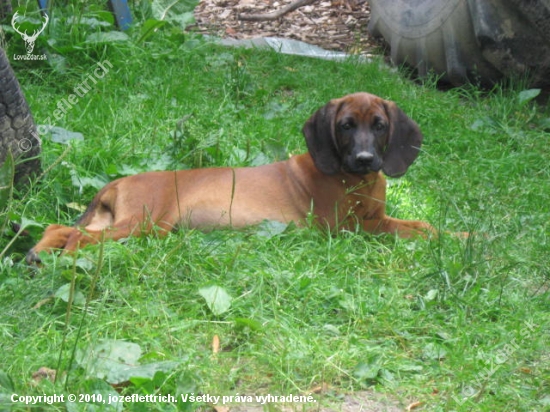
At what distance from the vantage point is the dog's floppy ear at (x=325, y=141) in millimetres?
5406

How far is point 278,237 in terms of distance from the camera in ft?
16.4

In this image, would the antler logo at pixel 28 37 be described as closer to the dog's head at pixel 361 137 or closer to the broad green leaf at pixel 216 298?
the dog's head at pixel 361 137

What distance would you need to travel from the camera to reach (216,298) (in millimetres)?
4176

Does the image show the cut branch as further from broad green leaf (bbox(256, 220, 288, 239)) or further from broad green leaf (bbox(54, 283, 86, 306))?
broad green leaf (bbox(54, 283, 86, 306))

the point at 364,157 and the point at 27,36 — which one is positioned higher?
the point at 364,157

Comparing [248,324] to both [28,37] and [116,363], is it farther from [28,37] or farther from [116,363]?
[28,37]


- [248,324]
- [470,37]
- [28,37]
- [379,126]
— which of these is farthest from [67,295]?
[470,37]

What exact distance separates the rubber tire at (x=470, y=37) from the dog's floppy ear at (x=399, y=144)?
2.31 metres

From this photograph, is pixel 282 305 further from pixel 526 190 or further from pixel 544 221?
pixel 526 190

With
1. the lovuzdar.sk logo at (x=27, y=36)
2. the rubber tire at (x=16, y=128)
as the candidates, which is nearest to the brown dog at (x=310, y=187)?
the rubber tire at (x=16, y=128)

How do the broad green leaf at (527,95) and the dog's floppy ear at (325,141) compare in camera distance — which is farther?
the broad green leaf at (527,95)

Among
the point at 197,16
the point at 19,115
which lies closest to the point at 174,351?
the point at 19,115

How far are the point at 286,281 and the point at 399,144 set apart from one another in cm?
144

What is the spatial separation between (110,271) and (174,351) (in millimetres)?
714
